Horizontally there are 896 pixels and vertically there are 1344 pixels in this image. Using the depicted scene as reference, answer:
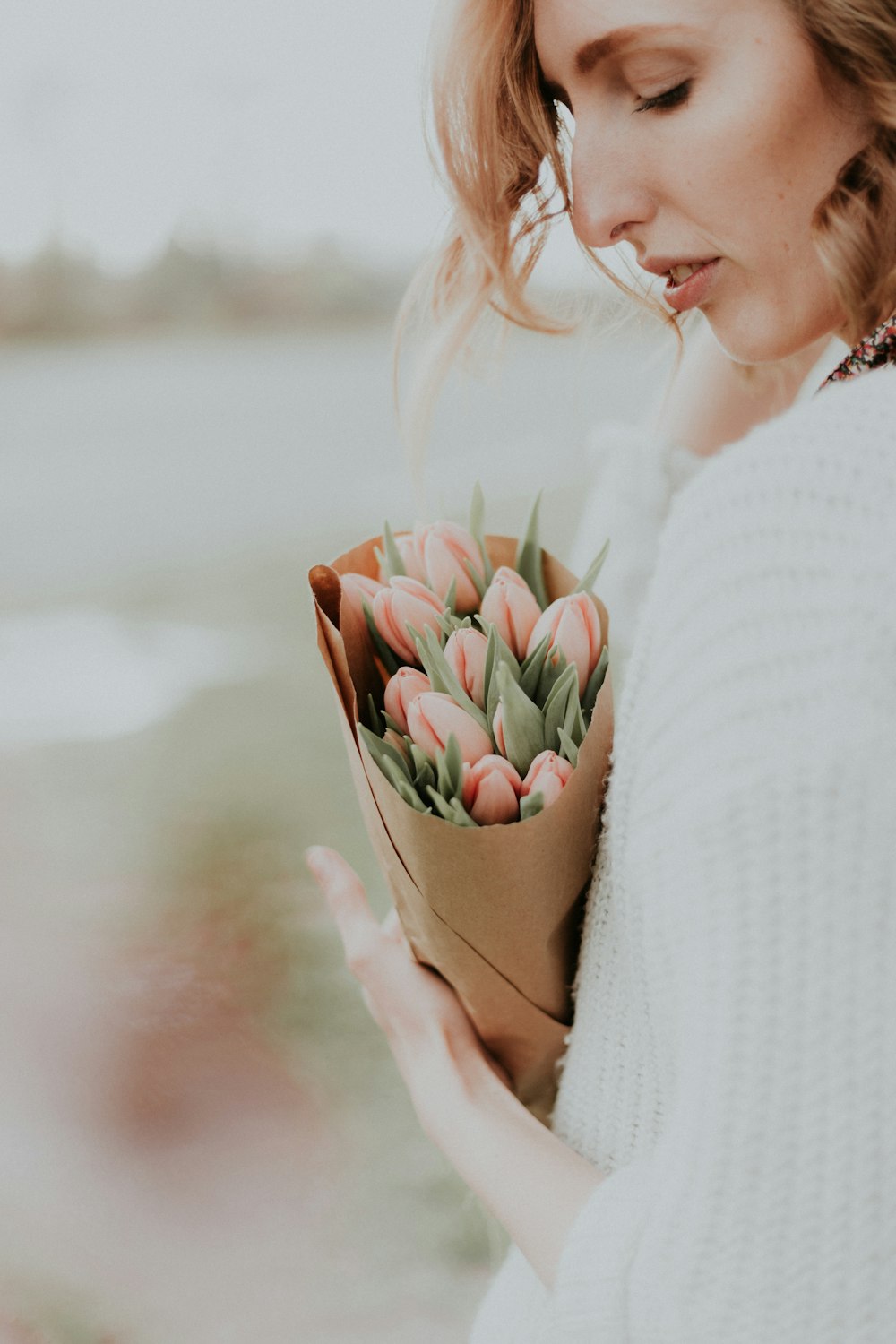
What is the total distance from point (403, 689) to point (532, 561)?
175 millimetres

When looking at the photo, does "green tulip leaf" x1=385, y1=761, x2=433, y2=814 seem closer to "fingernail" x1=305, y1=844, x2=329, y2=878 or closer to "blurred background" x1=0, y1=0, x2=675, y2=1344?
"fingernail" x1=305, y1=844, x2=329, y2=878

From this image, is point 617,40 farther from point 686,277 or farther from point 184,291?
point 184,291

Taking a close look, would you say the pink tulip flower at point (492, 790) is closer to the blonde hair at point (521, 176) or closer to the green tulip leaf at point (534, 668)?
the green tulip leaf at point (534, 668)

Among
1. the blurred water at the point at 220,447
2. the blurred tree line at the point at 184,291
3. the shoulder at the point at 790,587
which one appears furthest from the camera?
the blurred water at the point at 220,447

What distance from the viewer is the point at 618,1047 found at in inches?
25.0

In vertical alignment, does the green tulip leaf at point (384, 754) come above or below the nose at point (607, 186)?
below

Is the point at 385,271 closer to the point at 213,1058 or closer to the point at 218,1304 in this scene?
the point at 213,1058

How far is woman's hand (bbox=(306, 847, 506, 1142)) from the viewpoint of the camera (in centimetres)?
70

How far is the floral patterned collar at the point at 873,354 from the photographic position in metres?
0.58

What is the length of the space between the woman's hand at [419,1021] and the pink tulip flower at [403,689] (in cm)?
21

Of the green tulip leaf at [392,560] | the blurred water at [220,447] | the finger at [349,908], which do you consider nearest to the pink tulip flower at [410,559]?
the green tulip leaf at [392,560]

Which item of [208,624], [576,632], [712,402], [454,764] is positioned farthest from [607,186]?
[208,624]

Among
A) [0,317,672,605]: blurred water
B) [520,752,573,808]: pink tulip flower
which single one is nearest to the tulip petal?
[520,752,573,808]: pink tulip flower

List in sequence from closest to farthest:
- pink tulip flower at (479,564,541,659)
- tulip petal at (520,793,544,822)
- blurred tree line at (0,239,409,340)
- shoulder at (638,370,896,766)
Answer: shoulder at (638,370,896,766) → tulip petal at (520,793,544,822) → pink tulip flower at (479,564,541,659) → blurred tree line at (0,239,409,340)
